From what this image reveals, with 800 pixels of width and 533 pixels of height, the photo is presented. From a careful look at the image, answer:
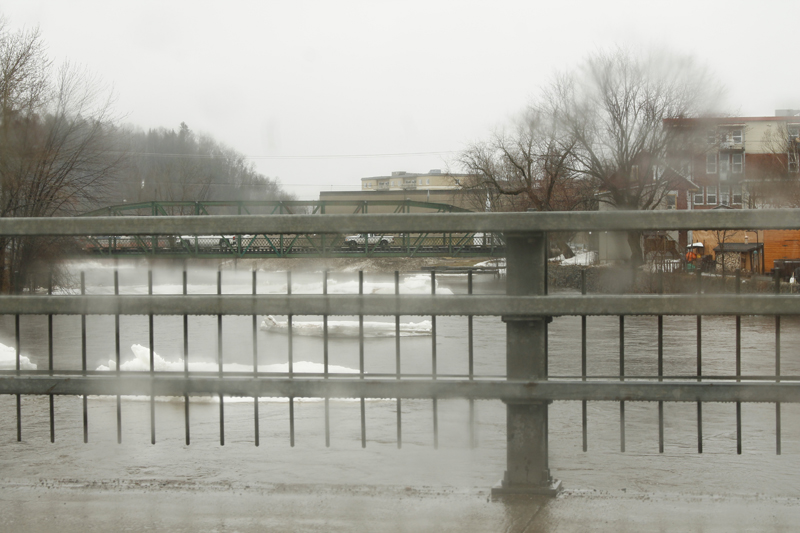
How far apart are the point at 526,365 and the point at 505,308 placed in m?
0.25

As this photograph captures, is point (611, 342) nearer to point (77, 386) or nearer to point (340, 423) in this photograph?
point (340, 423)

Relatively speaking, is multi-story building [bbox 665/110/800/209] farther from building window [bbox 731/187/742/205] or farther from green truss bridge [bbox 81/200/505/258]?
green truss bridge [bbox 81/200/505/258]

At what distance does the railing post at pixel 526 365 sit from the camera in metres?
3.15

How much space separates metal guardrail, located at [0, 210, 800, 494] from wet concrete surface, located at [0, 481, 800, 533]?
229 mm

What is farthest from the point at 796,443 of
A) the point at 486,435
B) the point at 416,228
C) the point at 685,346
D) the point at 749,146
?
the point at 749,146

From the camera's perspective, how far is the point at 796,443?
5012 millimetres

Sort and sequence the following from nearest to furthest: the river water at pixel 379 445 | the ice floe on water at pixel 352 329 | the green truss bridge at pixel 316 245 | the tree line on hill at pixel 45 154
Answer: the river water at pixel 379 445, the green truss bridge at pixel 316 245, the ice floe on water at pixel 352 329, the tree line on hill at pixel 45 154

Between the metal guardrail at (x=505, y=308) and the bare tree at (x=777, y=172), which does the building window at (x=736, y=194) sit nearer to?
the bare tree at (x=777, y=172)

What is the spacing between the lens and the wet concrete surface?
2939mm

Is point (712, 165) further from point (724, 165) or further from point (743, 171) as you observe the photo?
point (743, 171)

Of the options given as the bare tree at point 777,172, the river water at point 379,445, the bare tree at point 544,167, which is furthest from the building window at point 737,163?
the river water at point 379,445

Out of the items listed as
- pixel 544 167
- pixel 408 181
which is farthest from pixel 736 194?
pixel 408 181

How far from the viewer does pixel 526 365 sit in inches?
125

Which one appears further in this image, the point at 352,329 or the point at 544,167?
the point at 544,167
